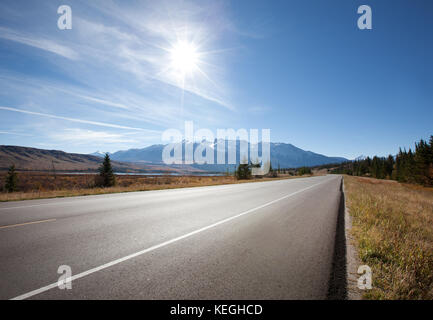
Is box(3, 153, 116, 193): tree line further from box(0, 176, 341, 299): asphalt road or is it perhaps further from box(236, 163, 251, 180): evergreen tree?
box(236, 163, 251, 180): evergreen tree

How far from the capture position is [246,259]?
153 inches

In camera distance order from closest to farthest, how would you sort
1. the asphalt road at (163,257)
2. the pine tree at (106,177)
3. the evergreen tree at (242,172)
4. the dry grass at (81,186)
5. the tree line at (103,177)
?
the asphalt road at (163,257)
the dry grass at (81,186)
the tree line at (103,177)
the pine tree at (106,177)
the evergreen tree at (242,172)

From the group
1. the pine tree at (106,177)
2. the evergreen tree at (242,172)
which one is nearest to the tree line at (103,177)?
the pine tree at (106,177)

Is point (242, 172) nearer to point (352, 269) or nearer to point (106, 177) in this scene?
point (106, 177)

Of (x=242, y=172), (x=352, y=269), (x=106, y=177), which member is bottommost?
(x=352, y=269)

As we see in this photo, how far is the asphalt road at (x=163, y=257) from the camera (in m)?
2.75

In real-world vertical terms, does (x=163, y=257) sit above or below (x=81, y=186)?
above

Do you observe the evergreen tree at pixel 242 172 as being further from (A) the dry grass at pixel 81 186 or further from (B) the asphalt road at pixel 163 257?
(B) the asphalt road at pixel 163 257

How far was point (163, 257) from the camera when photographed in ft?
12.6

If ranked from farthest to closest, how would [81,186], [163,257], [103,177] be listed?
[81,186] < [103,177] < [163,257]

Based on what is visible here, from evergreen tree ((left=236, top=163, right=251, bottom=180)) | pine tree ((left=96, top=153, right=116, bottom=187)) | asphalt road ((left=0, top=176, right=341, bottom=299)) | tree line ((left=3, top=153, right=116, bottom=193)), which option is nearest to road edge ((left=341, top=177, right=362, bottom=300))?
asphalt road ((left=0, top=176, right=341, bottom=299))

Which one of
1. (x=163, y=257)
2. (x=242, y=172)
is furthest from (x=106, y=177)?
(x=242, y=172)

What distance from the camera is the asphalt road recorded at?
2.75 meters
